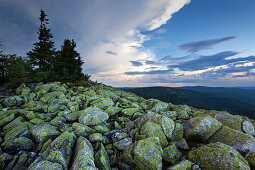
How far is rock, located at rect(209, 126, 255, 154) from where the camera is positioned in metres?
6.55

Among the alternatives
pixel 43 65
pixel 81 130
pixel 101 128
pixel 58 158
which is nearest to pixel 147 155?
pixel 101 128

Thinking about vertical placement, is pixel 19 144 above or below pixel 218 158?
above

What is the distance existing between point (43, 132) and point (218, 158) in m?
10.9

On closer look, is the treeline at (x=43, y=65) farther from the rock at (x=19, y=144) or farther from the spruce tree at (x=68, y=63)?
the rock at (x=19, y=144)

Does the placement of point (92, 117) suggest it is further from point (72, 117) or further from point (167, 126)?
point (167, 126)

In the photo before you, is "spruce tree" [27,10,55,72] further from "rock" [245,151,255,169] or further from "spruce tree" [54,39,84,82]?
"rock" [245,151,255,169]

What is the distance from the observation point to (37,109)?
437 inches

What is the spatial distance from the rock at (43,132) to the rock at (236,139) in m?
11.6

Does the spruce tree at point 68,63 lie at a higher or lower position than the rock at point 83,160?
higher

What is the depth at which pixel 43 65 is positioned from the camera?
32.7 metres

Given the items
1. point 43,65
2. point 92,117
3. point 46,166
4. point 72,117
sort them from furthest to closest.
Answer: point 43,65 → point 72,117 → point 92,117 → point 46,166

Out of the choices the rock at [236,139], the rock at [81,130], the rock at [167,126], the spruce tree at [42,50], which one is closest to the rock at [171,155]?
the rock at [167,126]

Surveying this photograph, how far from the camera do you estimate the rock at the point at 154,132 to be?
7652 mm

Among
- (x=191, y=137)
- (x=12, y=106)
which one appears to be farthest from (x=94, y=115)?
(x=12, y=106)
